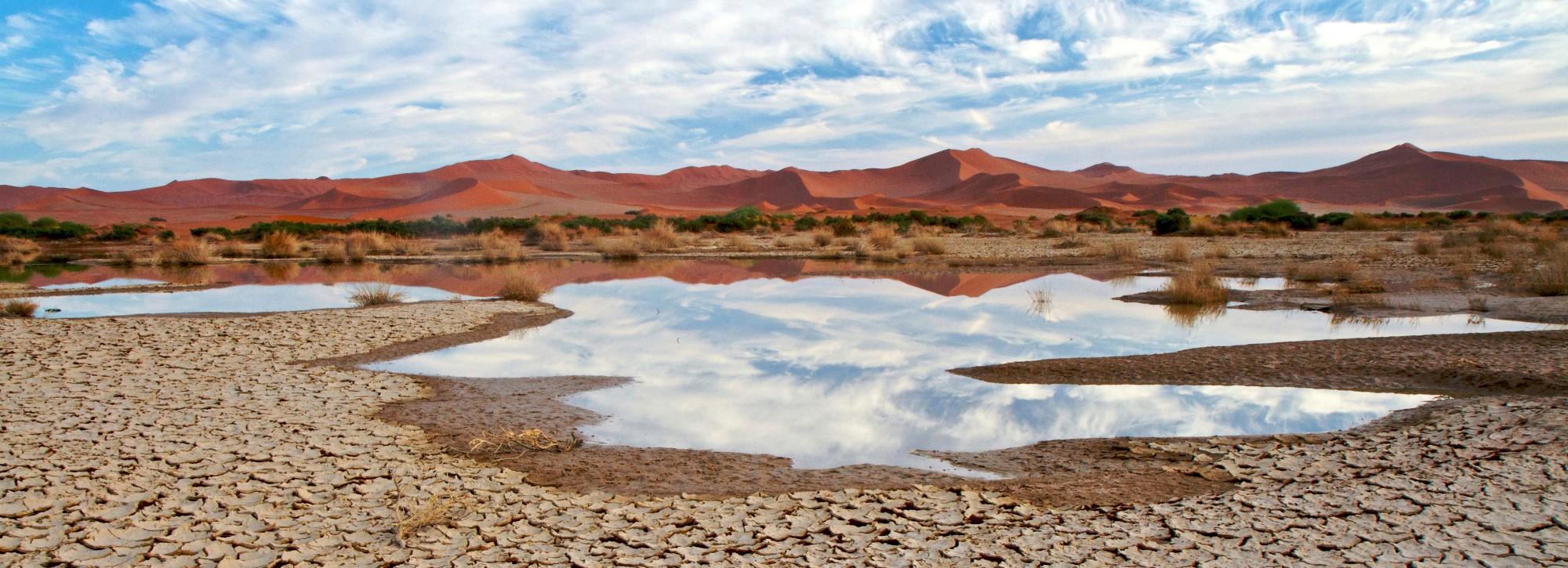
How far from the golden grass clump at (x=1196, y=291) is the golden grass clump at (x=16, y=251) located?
2912cm

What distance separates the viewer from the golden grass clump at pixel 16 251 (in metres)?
25.8

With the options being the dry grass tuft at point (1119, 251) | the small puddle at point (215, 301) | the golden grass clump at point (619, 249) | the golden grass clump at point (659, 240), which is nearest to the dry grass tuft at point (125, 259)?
the small puddle at point (215, 301)

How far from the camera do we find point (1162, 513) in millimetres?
4109

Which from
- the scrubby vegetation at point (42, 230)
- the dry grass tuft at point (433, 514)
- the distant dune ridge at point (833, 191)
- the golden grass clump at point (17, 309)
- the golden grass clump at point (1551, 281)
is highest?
the distant dune ridge at point (833, 191)

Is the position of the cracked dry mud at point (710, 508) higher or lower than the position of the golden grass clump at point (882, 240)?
lower

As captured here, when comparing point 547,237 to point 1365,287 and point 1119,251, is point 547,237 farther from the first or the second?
point 1365,287

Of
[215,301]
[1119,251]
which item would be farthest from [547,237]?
[1119,251]

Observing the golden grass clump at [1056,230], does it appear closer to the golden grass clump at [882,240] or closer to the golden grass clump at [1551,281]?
the golden grass clump at [882,240]

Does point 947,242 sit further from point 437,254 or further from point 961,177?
point 961,177

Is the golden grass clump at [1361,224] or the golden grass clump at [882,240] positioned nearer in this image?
the golden grass clump at [882,240]

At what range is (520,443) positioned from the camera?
18.6 ft

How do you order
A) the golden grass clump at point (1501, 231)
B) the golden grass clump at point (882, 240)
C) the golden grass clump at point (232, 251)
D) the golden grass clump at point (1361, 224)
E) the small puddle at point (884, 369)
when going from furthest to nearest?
the golden grass clump at point (1361, 224)
the golden grass clump at point (232, 251)
the golden grass clump at point (882, 240)
the golden grass clump at point (1501, 231)
the small puddle at point (884, 369)

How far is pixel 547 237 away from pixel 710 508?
2903 centimetres

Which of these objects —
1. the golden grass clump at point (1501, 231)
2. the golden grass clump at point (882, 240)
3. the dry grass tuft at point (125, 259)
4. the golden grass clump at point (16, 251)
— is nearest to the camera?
the golden grass clump at point (1501, 231)
